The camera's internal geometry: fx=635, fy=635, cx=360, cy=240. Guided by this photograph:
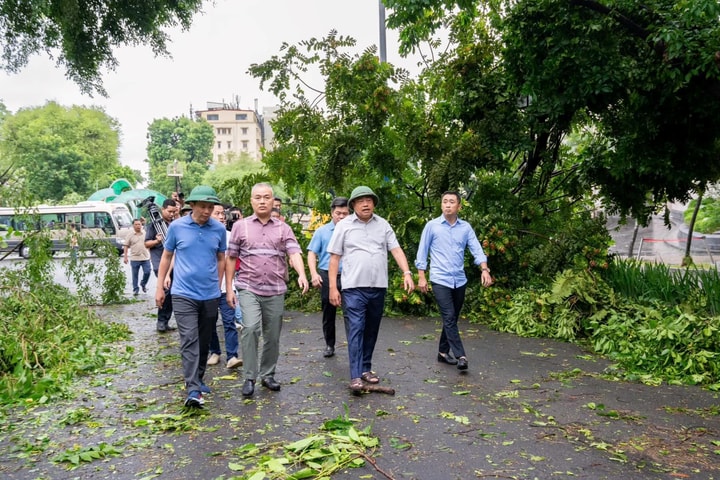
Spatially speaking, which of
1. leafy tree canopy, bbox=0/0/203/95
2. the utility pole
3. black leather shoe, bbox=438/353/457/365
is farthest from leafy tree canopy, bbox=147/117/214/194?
black leather shoe, bbox=438/353/457/365

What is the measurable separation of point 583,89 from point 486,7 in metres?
4.19

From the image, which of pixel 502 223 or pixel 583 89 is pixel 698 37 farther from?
pixel 502 223

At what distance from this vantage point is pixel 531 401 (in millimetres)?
5797

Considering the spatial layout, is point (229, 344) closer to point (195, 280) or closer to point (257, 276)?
point (257, 276)

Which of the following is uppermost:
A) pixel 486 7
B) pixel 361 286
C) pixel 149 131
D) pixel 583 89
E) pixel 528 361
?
pixel 149 131

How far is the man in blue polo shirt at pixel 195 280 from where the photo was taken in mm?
5684

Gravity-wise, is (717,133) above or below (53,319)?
above

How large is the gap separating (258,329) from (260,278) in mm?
484

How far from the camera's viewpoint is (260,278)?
6.06 metres

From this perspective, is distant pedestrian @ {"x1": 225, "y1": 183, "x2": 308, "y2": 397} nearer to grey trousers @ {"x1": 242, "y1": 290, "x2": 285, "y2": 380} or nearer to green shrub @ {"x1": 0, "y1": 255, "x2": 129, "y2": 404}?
grey trousers @ {"x1": 242, "y1": 290, "x2": 285, "y2": 380}

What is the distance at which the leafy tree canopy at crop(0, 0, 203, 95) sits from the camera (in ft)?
32.2

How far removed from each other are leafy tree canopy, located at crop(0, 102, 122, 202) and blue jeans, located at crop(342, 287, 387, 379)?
52.3 m

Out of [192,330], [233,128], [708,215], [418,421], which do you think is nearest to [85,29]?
[192,330]

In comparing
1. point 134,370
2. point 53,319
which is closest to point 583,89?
point 134,370
